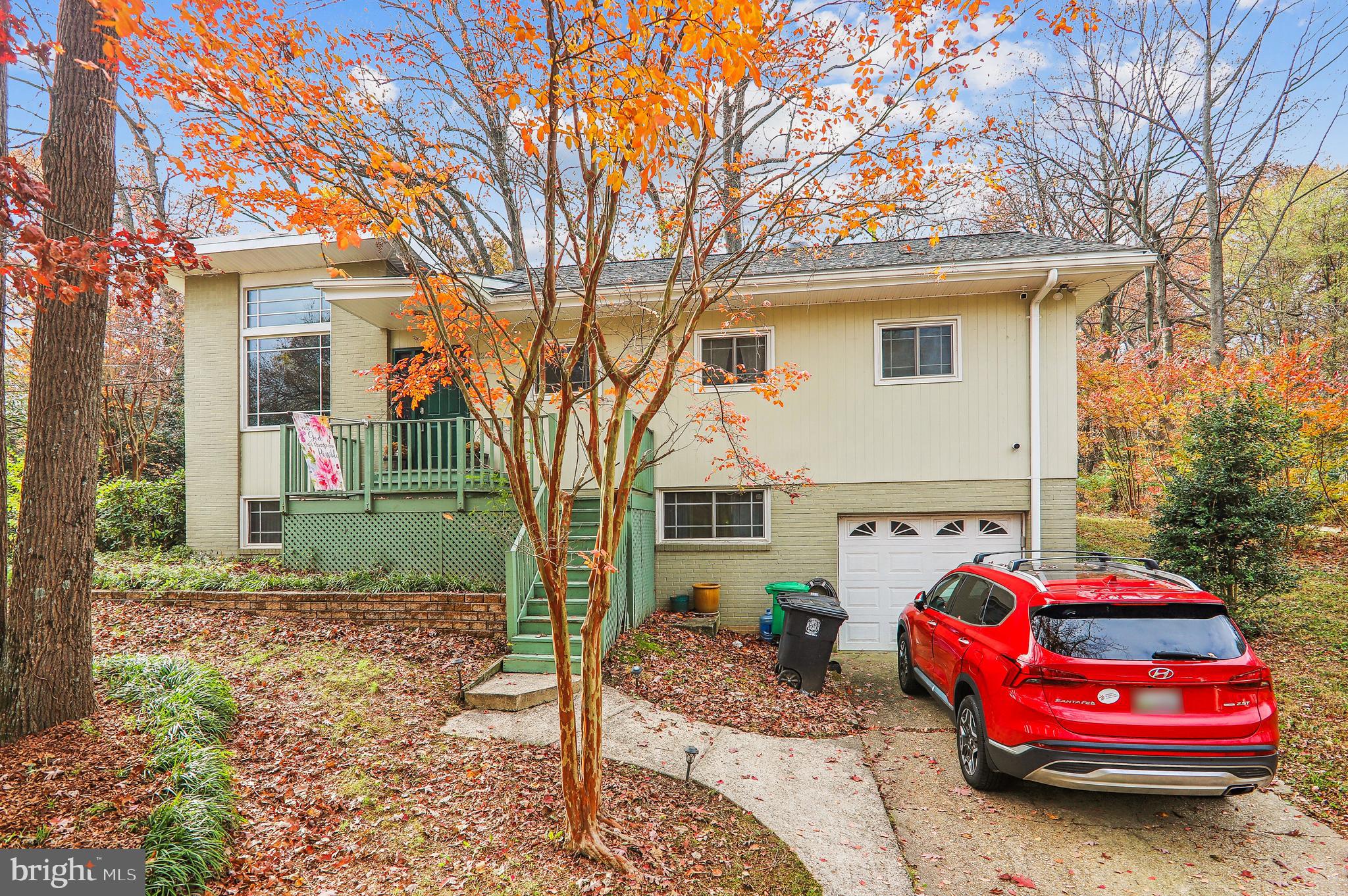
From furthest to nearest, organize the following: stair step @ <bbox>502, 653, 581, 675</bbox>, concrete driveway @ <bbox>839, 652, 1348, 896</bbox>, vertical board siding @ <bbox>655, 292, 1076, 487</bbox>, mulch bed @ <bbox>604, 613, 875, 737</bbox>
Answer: vertical board siding @ <bbox>655, 292, 1076, 487</bbox>, stair step @ <bbox>502, 653, 581, 675</bbox>, mulch bed @ <bbox>604, 613, 875, 737</bbox>, concrete driveway @ <bbox>839, 652, 1348, 896</bbox>

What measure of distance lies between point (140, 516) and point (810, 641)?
12.1 m

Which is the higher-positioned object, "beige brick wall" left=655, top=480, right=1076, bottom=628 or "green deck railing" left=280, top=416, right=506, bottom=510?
"green deck railing" left=280, top=416, right=506, bottom=510

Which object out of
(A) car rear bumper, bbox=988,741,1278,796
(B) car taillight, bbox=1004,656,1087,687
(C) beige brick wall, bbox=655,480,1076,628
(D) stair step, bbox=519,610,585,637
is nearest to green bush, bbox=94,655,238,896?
(D) stair step, bbox=519,610,585,637

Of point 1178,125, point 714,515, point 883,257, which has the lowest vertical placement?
point 714,515

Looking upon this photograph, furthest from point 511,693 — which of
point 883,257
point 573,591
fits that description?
point 883,257

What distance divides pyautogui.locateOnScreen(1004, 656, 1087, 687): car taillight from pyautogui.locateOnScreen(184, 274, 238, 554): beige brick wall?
1213 centimetres

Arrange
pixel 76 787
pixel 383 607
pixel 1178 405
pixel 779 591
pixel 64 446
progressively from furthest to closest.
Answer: pixel 1178 405
pixel 779 591
pixel 383 607
pixel 64 446
pixel 76 787

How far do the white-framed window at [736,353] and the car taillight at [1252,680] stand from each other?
6.96 metres

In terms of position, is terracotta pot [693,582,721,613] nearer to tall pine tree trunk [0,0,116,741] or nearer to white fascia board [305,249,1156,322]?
white fascia board [305,249,1156,322]

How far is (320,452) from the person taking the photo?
9.28 meters

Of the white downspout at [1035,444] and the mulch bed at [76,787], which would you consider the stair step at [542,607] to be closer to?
the mulch bed at [76,787]

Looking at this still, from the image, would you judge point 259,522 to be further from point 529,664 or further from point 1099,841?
point 1099,841

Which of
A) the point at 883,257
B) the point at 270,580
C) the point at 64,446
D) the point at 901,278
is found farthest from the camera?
the point at 883,257

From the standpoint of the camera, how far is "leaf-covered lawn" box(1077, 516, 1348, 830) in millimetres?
5227
